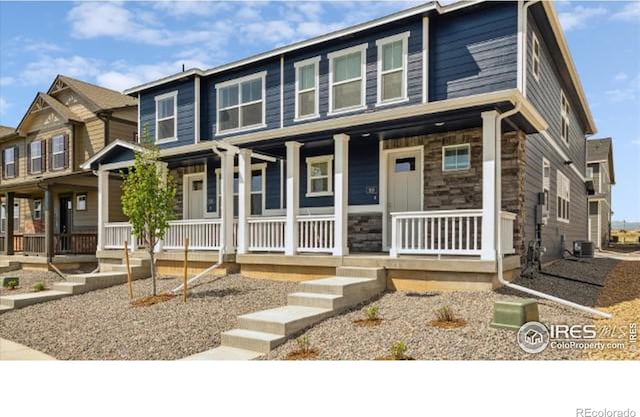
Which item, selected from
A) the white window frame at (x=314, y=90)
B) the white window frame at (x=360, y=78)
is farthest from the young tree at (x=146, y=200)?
the white window frame at (x=360, y=78)

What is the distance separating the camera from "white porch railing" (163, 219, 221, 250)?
35.2 ft

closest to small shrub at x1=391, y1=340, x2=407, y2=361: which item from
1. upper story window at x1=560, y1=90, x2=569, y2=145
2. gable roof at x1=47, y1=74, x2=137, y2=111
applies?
upper story window at x1=560, y1=90, x2=569, y2=145

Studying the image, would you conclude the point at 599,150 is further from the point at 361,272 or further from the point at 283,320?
the point at 283,320

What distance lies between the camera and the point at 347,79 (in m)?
10.9

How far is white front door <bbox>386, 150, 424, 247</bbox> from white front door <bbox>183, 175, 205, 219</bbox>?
597 cm

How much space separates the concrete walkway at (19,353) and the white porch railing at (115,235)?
5965 mm

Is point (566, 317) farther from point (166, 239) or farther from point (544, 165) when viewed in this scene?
point (166, 239)

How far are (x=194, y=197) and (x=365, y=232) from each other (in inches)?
228

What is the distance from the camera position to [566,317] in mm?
6121

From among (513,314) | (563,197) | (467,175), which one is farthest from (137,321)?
(563,197)

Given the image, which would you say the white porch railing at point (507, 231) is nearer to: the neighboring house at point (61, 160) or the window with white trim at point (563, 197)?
the window with white trim at point (563, 197)

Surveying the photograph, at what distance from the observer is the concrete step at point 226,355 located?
538 centimetres

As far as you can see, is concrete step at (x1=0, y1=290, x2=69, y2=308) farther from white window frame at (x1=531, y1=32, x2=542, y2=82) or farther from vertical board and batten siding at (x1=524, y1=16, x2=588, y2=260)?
white window frame at (x1=531, y1=32, x2=542, y2=82)
